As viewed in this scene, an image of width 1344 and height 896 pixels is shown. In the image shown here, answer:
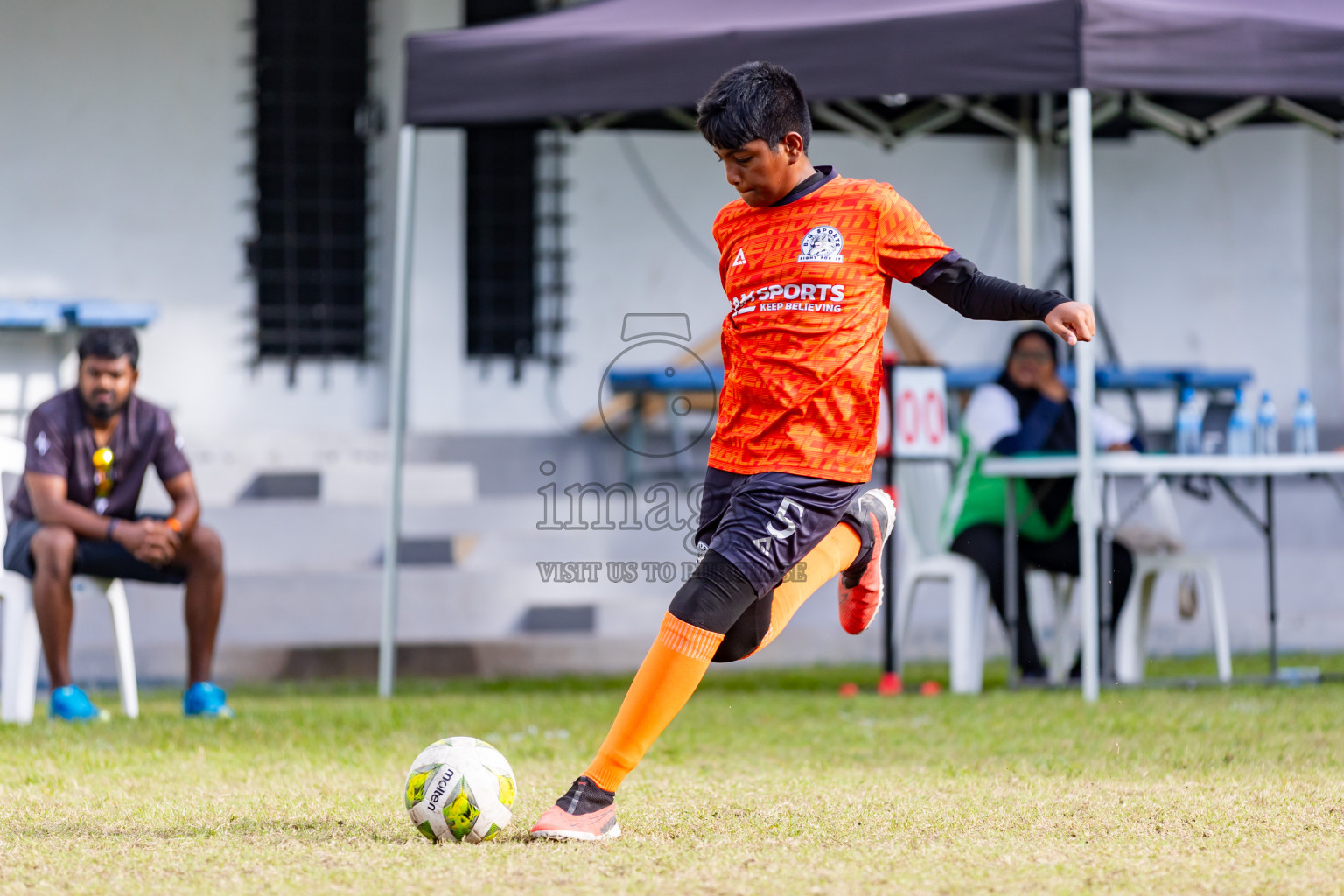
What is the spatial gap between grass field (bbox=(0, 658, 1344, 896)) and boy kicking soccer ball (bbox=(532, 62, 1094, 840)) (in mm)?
385

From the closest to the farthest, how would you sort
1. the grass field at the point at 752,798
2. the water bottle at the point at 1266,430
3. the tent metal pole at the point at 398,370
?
the grass field at the point at 752,798, the water bottle at the point at 1266,430, the tent metal pole at the point at 398,370

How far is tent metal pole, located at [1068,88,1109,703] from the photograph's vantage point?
609 centimetres

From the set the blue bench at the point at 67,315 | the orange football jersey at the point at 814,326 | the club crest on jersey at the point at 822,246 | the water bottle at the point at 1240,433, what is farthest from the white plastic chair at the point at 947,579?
the blue bench at the point at 67,315

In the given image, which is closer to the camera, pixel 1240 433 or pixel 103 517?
pixel 103 517

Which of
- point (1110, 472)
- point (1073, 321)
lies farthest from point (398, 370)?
point (1073, 321)

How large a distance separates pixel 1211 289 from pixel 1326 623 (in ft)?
8.69

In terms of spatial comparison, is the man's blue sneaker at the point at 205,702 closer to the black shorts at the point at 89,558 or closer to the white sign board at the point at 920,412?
the black shorts at the point at 89,558

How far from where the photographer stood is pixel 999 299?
3582 mm

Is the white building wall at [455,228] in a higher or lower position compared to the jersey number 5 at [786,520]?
higher

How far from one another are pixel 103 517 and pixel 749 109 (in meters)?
3.61

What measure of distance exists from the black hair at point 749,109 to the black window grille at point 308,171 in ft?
21.7

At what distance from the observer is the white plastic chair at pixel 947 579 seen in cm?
677

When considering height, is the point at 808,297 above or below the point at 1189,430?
above

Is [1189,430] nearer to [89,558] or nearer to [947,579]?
[947,579]
